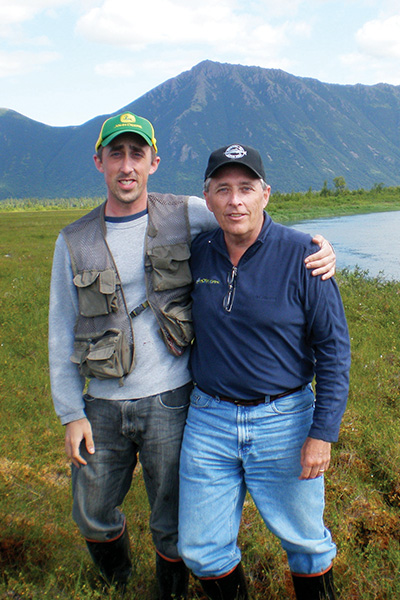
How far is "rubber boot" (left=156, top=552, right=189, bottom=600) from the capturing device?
3.53 m

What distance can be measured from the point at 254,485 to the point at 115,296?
1.59 m

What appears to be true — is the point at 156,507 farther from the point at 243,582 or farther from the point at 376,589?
the point at 376,589

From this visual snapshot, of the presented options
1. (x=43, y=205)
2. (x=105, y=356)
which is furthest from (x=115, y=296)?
(x=43, y=205)

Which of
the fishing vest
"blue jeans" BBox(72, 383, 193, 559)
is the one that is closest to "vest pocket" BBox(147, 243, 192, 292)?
the fishing vest

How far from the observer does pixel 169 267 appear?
3.40 m

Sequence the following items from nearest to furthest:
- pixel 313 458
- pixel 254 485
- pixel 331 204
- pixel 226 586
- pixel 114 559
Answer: pixel 313 458 → pixel 254 485 → pixel 226 586 → pixel 114 559 → pixel 331 204

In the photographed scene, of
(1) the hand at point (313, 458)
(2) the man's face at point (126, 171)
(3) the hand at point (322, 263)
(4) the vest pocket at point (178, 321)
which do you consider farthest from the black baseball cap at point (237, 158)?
(1) the hand at point (313, 458)

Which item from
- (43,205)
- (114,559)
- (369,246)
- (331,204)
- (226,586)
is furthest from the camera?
(43,205)

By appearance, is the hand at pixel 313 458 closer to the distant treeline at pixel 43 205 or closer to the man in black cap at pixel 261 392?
the man in black cap at pixel 261 392

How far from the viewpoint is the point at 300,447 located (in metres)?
3.12

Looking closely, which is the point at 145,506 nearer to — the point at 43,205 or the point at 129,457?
the point at 129,457

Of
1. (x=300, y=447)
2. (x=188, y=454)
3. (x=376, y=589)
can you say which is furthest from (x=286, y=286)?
(x=376, y=589)

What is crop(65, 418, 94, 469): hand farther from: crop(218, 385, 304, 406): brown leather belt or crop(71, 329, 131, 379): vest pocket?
crop(218, 385, 304, 406): brown leather belt

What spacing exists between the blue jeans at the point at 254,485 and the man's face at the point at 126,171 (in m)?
1.52
